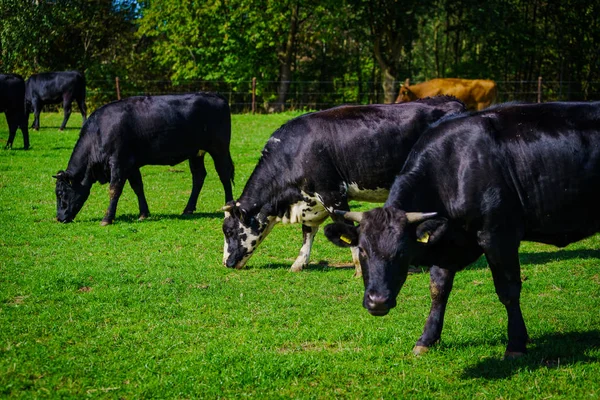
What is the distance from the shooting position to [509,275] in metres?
6.46

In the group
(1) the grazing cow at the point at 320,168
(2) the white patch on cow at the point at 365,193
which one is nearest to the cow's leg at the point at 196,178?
(1) the grazing cow at the point at 320,168

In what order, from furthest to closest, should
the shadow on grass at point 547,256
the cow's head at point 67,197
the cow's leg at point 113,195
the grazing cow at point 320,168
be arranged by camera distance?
the cow's head at point 67,197, the cow's leg at point 113,195, the shadow on grass at point 547,256, the grazing cow at point 320,168

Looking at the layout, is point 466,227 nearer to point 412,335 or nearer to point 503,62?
point 412,335

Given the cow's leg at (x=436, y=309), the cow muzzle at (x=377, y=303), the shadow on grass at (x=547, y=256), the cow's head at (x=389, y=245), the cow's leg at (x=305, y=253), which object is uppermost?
the cow's head at (x=389, y=245)

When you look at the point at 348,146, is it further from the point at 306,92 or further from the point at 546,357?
the point at 306,92

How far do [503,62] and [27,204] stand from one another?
3071 centimetres

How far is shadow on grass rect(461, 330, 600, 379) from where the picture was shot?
6.22 meters

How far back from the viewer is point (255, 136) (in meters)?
24.4

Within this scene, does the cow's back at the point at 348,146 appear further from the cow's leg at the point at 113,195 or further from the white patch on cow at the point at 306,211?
the cow's leg at the point at 113,195

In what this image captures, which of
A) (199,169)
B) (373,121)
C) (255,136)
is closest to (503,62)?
(255,136)

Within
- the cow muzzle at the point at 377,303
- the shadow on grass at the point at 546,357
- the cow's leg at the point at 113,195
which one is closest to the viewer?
the cow muzzle at the point at 377,303

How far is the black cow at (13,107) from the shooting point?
2188 centimetres

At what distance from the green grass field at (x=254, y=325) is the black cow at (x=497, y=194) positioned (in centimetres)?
58

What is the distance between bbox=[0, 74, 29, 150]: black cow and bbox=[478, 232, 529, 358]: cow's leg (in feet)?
60.1
